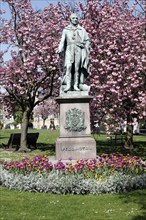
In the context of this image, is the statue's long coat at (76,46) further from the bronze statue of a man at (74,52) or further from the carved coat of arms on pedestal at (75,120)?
the carved coat of arms on pedestal at (75,120)

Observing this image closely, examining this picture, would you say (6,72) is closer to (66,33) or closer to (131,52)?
(131,52)

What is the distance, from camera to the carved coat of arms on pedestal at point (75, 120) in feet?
37.6

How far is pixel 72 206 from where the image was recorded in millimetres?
7414

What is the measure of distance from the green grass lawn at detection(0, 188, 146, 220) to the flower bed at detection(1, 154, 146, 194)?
29cm

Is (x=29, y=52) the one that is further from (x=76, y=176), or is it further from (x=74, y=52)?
(x=76, y=176)

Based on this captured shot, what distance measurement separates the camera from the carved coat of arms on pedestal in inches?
451

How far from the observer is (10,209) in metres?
7.22

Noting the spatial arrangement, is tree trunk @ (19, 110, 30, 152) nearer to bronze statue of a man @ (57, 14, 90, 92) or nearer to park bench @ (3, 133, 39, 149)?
park bench @ (3, 133, 39, 149)

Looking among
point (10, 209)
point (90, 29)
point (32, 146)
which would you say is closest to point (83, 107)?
point (10, 209)

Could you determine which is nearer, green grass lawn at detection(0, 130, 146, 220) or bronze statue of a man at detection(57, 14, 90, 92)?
green grass lawn at detection(0, 130, 146, 220)

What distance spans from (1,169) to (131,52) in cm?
933

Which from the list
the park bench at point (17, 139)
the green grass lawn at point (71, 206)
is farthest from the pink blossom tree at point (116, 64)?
the green grass lawn at point (71, 206)

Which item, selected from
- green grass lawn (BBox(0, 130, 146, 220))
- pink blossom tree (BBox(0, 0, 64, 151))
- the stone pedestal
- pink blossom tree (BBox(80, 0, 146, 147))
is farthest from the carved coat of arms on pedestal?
pink blossom tree (BBox(0, 0, 64, 151))

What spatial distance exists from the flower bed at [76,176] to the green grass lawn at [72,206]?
11.4 inches
